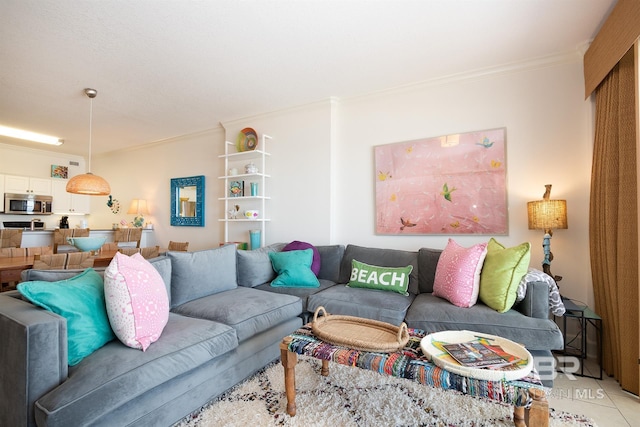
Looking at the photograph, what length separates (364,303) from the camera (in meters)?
2.45

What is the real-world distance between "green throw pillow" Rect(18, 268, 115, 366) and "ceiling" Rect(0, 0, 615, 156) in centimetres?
184

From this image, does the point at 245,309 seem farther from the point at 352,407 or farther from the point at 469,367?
the point at 469,367

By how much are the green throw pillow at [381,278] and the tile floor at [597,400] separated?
118 cm

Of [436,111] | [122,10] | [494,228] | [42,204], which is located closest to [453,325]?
[494,228]

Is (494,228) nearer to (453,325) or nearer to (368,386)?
(453,325)

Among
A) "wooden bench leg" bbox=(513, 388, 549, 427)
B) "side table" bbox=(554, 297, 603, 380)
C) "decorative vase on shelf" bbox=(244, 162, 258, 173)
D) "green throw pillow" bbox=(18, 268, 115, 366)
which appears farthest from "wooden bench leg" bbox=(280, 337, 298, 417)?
"decorative vase on shelf" bbox=(244, 162, 258, 173)

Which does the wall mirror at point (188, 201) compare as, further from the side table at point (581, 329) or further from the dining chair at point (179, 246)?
the side table at point (581, 329)

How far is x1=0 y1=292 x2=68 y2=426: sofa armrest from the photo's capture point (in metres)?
1.22

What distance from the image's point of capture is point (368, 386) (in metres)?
→ 2.00

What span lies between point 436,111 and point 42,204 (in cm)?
716

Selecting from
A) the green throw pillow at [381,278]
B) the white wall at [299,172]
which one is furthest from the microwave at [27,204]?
the green throw pillow at [381,278]

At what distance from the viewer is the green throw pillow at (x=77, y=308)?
1.42 metres

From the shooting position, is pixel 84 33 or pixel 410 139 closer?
pixel 84 33

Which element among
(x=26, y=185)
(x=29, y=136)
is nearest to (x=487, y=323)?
(x=29, y=136)
